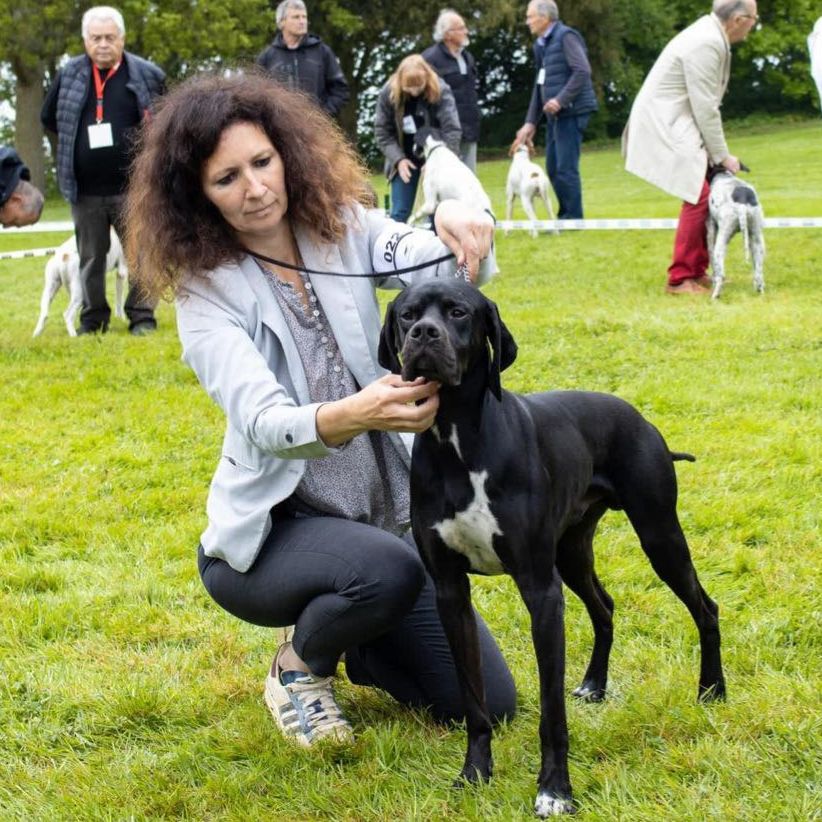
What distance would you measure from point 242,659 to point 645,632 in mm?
1163

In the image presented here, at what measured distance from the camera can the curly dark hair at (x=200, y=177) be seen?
9.44 ft

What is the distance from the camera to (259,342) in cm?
291

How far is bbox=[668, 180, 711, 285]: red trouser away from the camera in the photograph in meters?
8.88

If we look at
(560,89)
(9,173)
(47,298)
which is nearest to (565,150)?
(560,89)

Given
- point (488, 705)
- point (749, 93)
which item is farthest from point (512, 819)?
point (749, 93)

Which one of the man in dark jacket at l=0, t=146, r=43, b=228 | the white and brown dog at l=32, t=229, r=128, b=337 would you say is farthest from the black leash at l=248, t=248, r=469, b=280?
the white and brown dog at l=32, t=229, r=128, b=337

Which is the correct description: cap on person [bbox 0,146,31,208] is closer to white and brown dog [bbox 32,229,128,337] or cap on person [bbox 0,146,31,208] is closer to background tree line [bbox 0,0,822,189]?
white and brown dog [bbox 32,229,128,337]

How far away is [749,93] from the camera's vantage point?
38.5 meters

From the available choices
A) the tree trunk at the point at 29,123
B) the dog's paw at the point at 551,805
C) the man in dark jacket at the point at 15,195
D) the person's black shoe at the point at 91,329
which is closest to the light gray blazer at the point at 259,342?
the dog's paw at the point at 551,805

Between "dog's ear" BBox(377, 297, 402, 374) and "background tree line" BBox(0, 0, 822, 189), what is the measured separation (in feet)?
62.4

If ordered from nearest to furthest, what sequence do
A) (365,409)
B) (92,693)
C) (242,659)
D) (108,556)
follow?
(365,409)
(92,693)
(242,659)
(108,556)

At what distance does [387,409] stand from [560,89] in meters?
10.0

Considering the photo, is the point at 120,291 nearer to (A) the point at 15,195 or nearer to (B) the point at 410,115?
(B) the point at 410,115

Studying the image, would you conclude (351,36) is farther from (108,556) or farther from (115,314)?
(108,556)
